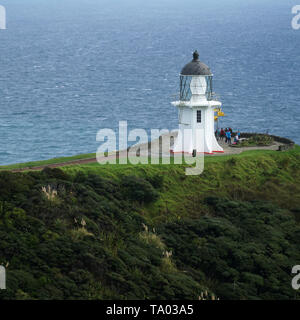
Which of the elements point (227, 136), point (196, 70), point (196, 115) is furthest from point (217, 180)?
point (196, 70)

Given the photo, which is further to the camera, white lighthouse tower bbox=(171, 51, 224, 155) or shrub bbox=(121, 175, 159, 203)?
white lighthouse tower bbox=(171, 51, 224, 155)

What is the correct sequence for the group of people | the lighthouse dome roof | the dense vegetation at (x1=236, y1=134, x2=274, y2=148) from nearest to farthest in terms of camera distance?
the lighthouse dome roof
the dense vegetation at (x1=236, y1=134, x2=274, y2=148)
the group of people

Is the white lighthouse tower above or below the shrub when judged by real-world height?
above

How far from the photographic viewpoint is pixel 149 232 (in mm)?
41844

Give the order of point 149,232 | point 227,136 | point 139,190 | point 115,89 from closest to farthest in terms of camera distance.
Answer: point 149,232, point 139,190, point 227,136, point 115,89

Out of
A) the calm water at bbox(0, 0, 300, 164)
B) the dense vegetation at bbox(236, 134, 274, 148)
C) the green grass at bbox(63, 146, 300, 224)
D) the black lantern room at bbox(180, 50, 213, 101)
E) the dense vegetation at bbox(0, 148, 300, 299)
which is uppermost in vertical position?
the calm water at bbox(0, 0, 300, 164)

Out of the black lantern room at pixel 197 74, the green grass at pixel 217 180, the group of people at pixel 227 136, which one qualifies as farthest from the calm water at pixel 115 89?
the green grass at pixel 217 180

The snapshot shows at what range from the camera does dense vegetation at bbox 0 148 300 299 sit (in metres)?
36.5

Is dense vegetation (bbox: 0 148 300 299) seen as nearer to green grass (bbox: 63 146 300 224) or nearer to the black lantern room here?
green grass (bbox: 63 146 300 224)

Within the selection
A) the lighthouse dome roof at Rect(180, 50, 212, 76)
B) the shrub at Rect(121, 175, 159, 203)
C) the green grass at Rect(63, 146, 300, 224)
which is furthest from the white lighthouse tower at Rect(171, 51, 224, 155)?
the shrub at Rect(121, 175, 159, 203)

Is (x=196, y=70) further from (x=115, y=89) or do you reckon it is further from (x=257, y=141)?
(x=115, y=89)

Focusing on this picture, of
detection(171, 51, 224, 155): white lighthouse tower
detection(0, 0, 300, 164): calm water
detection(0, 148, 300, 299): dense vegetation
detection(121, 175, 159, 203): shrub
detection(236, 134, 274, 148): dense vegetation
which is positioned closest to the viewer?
detection(0, 148, 300, 299): dense vegetation

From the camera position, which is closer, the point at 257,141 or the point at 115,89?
the point at 257,141

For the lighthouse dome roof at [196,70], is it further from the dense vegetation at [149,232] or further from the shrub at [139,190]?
the shrub at [139,190]
